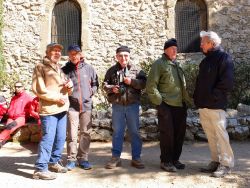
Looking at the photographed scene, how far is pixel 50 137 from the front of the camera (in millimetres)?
4277

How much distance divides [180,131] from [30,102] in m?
3.30

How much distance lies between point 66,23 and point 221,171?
6.62 m

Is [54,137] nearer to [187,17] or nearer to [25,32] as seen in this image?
[25,32]

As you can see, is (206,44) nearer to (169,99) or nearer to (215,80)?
(215,80)

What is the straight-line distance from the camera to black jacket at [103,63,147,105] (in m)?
4.66

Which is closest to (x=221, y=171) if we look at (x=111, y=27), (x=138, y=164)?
(x=138, y=164)

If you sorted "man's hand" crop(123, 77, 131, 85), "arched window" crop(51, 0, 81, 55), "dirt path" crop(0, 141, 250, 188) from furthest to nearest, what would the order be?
"arched window" crop(51, 0, 81, 55) < "man's hand" crop(123, 77, 131, 85) < "dirt path" crop(0, 141, 250, 188)

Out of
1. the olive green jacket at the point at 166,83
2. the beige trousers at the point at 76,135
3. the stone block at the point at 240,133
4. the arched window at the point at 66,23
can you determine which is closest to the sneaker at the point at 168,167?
the olive green jacket at the point at 166,83

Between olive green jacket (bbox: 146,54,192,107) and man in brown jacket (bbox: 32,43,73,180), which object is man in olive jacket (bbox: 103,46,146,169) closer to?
olive green jacket (bbox: 146,54,192,107)

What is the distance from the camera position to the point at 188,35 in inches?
373

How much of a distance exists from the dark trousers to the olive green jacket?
100mm

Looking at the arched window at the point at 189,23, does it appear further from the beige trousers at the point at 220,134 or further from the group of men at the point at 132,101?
the beige trousers at the point at 220,134

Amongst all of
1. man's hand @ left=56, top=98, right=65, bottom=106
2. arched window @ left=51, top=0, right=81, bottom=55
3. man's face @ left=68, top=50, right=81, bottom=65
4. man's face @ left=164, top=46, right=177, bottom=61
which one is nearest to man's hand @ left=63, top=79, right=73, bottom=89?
man's hand @ left=56, top=98, right=65, bottom=106

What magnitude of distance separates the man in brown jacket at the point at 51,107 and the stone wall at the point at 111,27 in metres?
4.70
